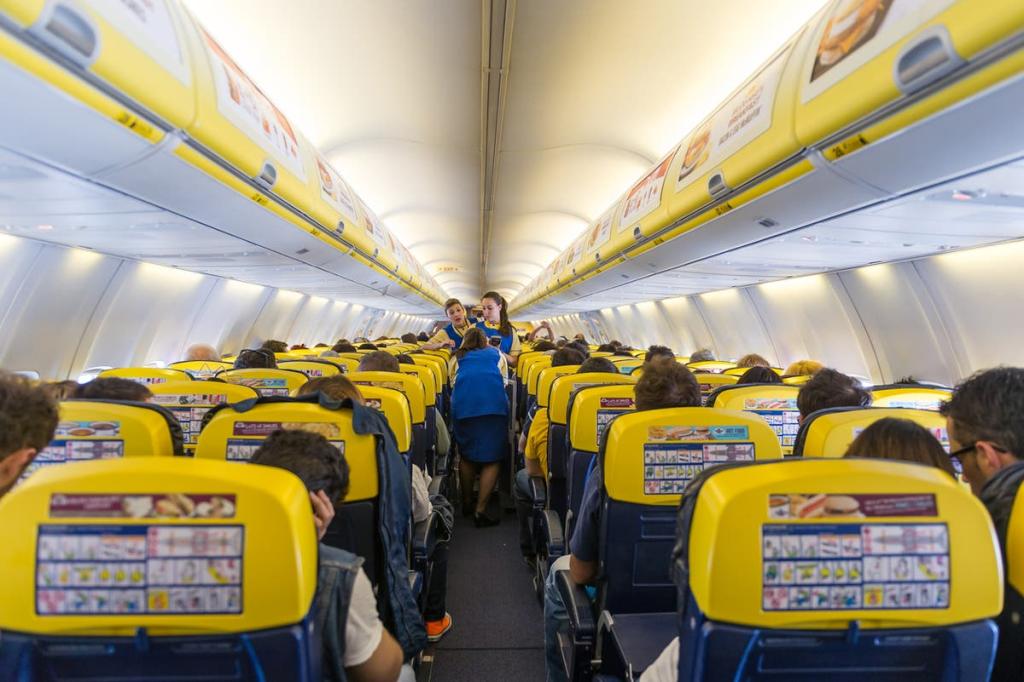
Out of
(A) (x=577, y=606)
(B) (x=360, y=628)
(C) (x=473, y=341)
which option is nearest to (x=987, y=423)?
(A) (x=577, y=606)

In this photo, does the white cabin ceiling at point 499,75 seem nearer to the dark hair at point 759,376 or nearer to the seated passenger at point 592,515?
the dark hair at point 759,376

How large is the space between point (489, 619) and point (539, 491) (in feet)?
2.93

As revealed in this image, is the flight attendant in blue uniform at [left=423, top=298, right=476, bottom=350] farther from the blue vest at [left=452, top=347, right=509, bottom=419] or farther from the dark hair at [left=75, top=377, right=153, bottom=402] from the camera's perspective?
the dark hair at [left=75, top=377, right=153, bottom=402]

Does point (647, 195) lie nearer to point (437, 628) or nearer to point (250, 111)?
point (250, 111)

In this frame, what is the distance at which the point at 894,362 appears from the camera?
7086 mm

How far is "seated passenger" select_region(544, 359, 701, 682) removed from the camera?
8.08 feet

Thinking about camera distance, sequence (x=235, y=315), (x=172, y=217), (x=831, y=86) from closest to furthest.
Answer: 1. (x=831, y=86)
2. (x=172, y=217)
3. (x=235, y=315)

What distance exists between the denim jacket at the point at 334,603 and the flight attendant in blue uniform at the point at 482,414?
13.1 feet

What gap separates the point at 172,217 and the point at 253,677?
3770mm

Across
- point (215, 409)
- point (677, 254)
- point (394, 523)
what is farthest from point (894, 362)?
point (215, 409)

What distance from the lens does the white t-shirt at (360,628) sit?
4.93 ft

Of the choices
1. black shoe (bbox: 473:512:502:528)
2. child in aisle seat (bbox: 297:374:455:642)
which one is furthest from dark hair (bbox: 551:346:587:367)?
child in aisle seat (bbox: 297:374:455:642)

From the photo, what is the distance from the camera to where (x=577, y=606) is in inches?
95.7

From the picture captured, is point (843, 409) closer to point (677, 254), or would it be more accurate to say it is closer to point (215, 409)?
point (215, 409)
